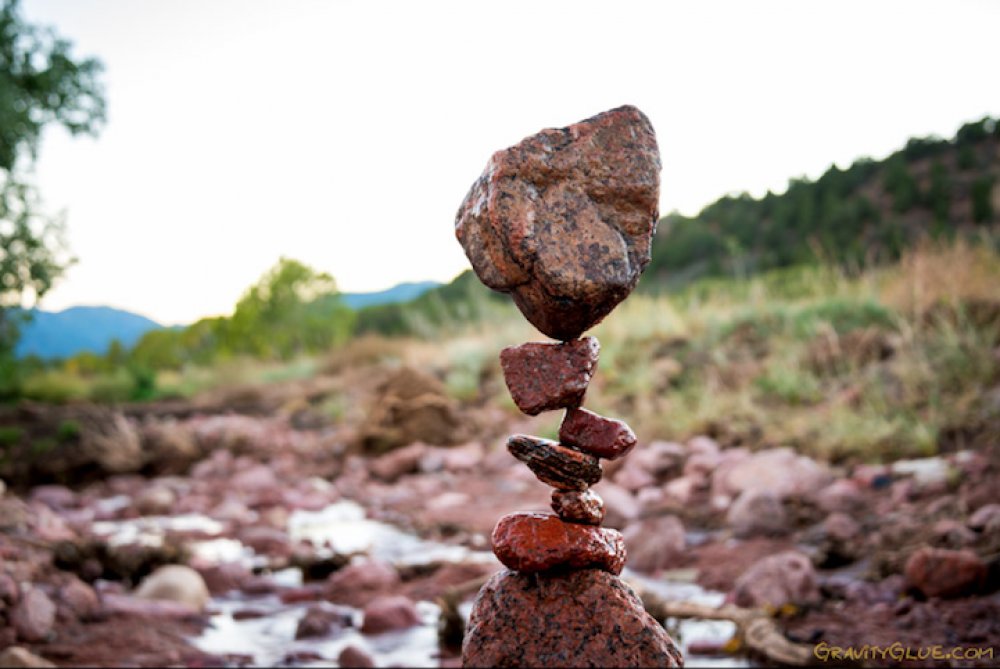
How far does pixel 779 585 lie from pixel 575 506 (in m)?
2.13

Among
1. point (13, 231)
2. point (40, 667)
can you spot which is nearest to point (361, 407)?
point (13, 231)

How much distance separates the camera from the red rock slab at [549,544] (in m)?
1.88

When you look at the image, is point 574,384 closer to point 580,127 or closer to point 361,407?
point 580,127

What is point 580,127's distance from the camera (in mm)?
1769

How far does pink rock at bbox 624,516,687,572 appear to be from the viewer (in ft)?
15.1

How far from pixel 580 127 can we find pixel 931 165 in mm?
43624

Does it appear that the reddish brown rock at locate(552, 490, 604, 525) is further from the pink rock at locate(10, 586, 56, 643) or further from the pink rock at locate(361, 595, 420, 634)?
the pink rock at locate(10, 586, 56, 643)

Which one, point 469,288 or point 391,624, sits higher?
point 469,288

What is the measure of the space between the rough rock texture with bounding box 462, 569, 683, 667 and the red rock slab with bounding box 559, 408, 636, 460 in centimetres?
30

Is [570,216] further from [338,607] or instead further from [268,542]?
[268,542]

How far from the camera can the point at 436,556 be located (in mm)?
5059

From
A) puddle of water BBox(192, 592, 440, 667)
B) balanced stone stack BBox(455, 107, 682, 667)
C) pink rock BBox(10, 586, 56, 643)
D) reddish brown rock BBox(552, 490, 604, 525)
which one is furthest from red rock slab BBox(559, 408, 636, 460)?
pink rock BBox(10, 586, 56, 643)

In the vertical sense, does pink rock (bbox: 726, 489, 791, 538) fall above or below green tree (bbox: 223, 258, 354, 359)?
below

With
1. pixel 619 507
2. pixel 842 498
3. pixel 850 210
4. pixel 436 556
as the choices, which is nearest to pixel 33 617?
pixel 436 556
